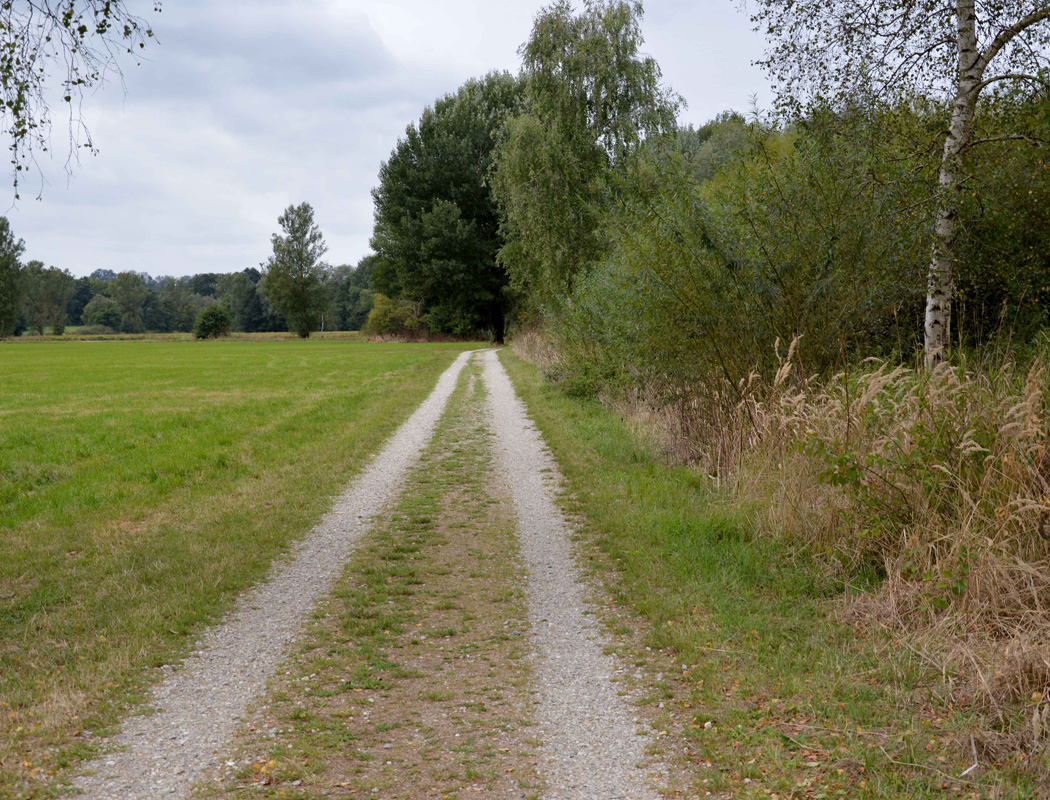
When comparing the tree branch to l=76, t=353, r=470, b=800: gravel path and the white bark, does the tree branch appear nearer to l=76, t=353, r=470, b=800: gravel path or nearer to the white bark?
the white bark

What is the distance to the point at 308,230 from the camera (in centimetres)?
8594

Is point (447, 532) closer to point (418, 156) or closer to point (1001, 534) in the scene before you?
point (1001, 534)

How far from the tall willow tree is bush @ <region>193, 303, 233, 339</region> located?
A: 69.6 metres

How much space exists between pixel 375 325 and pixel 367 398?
50.5 meters

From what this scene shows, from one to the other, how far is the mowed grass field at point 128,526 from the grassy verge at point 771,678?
10.1 ft

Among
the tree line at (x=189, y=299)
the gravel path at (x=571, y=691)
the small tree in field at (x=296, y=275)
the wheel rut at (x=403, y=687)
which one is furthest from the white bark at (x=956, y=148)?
the small tree in field at (x=296, y=275)

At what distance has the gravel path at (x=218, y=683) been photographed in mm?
3416

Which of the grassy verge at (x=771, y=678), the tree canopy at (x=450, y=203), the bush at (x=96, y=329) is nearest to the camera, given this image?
the grassy verge at (x=771, y=678)

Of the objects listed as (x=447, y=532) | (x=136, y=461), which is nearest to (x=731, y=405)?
(x=447, y=532)

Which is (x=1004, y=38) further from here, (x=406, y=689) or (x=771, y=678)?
(x=406, y=689)

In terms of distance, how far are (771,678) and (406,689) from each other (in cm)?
212

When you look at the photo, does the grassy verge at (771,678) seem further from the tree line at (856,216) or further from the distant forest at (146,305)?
the distant forest at (146,305)

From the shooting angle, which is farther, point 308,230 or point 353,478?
point 308,230

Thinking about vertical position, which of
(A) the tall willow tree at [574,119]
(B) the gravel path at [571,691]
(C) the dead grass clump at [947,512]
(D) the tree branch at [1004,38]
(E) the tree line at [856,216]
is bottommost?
(B) the gravel path at [571,691]
